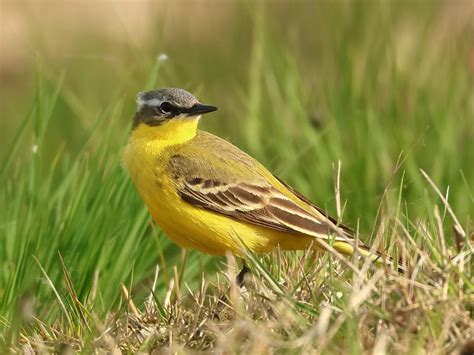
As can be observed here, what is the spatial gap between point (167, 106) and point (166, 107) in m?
0.01

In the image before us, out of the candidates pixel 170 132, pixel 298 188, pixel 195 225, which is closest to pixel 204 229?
pixel 195 225

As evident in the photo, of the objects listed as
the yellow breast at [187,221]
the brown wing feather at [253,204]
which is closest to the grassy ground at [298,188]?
the yellow breast at [187,221]

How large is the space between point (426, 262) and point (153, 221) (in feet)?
7.01

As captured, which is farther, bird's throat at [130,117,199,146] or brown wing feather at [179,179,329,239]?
bird's throat at [130,117,199,146]

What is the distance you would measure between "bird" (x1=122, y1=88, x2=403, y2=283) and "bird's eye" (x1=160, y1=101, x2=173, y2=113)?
0.21 ft

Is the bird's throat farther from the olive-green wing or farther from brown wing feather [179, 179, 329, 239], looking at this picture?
brown wing feather [179, 179, 329, 239]

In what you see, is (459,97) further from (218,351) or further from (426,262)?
(218,351)

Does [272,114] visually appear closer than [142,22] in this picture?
Yes

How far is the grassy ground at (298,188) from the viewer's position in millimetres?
3432

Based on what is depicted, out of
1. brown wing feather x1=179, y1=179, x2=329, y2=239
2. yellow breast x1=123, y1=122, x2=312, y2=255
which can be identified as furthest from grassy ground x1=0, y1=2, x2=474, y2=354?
brown wing feather x1=179, y1=179, x2=329, y2=239

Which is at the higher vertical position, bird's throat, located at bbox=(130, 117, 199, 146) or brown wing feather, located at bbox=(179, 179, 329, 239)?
bird's throat, located at bbox=(130, 117, 199, 146)

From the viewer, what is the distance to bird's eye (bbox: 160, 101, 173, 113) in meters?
5.55

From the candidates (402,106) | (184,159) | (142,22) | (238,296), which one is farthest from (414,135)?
(142,22)

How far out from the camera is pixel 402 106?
6.68 m
